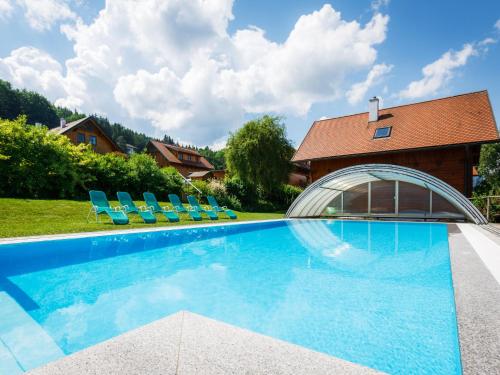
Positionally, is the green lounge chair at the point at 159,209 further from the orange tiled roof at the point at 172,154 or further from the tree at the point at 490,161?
the tree at the point at 490,161

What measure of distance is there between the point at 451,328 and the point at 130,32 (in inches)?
503

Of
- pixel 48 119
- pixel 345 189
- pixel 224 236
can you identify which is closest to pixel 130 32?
pixel 224 236

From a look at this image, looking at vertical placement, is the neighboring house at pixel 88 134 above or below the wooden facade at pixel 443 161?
above

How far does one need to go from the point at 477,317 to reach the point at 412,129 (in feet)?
56.4

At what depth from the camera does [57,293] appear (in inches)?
165

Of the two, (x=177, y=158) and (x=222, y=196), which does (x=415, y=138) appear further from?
(x=177, y=158)

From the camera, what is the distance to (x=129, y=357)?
5.82 feet

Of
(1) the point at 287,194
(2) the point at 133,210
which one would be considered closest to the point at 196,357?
(2) the point at 133,210

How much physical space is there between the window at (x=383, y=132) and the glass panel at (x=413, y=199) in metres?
3.16

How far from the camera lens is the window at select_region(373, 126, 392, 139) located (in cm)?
1797

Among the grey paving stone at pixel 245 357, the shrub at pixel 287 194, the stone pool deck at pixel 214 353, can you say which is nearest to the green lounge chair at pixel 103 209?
the stone pool deck at pixel 214 353

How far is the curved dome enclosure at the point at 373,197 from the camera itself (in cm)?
1480

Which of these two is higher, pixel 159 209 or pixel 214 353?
pixel 159 209

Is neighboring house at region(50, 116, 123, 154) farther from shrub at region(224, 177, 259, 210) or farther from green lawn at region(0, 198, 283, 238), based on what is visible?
green lawn at region(0, 198, 283, 238)
